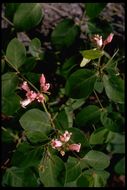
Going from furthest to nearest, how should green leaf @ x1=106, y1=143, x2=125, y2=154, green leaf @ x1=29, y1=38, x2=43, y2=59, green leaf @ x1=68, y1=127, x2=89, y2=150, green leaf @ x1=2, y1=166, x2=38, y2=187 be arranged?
green leaf @ x1=106, y1=143, x2=125, y2=154, green leaf @ x1=29, y1=38, x2=43, y2=59, green leaf @ x1=2, y1=166, x2=38, y2=187, green leaf @ x1=68, y1=127, x2=89, y2=150

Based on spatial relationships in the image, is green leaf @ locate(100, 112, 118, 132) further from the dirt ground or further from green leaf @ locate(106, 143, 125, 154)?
the dirt ground


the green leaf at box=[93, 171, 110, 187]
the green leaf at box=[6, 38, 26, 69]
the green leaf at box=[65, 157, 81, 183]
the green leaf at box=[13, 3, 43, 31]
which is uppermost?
the green leaf at box=[13, 3, 43, 31]

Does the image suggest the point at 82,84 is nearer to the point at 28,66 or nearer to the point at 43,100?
the point at 43,100

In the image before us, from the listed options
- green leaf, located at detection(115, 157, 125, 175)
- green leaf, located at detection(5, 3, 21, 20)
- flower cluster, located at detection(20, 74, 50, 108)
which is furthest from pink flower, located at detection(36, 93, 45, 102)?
green leaf, located at detection(115, 157, 125, 175)

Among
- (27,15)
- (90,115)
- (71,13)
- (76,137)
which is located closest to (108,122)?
(90,115)

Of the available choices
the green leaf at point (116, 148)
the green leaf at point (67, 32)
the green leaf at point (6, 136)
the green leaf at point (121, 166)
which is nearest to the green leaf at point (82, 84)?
the green leaf at point (67, 32)

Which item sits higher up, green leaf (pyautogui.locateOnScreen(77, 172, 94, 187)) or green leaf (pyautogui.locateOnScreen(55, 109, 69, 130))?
green leaf (pyautogui.locateOnScreen(55, 109, 69, 130))

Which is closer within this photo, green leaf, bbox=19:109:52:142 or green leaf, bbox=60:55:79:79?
green leaf, bbox=19:109:52:142
